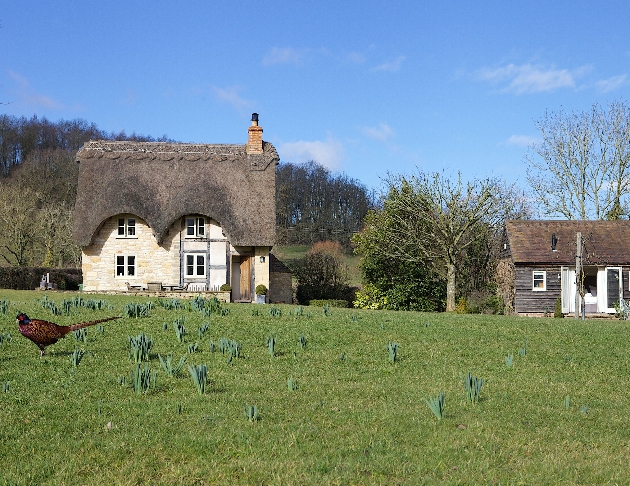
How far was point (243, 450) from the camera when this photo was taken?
5863mm

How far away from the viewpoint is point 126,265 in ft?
101

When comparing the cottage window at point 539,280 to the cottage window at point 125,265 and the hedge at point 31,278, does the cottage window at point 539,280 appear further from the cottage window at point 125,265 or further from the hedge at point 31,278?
the hedge at point 31,278

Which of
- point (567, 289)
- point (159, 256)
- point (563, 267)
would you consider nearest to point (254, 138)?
point (159, 256)

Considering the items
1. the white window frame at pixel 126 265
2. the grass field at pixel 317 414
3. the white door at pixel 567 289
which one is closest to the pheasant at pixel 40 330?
the grass field at pixel 317 414

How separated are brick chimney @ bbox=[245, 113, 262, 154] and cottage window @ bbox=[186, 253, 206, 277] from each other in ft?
18.9

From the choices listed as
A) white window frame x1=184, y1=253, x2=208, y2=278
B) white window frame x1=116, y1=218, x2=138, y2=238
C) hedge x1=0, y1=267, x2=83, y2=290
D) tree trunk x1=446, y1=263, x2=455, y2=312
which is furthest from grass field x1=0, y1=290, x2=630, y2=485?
hedge x1=0, y1=267, x2=83, y2=290

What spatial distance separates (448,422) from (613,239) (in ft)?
88.1

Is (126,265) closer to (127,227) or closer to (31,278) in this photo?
(127,227)

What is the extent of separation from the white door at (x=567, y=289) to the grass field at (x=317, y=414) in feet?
61.3

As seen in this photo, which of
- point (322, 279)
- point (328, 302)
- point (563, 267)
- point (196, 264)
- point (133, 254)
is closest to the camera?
point (563, 267)

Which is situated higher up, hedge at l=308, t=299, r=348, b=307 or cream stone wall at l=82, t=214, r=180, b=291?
cream stone wall at l=82, t=214, r=180, b=291

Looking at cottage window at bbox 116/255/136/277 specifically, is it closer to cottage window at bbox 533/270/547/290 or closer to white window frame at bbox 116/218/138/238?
white window frame at bbox 116/218/138/238

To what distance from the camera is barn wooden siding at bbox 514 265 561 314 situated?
30.0 m

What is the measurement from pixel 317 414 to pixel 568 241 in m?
26.1
